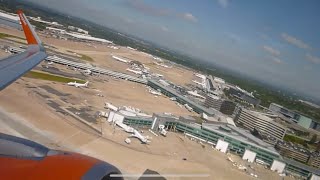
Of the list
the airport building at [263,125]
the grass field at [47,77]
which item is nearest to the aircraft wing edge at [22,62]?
the grass field at [47,77]

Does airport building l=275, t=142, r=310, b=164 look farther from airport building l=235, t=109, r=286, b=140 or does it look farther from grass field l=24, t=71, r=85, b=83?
grass field l=24, t=71, r=85, b=83

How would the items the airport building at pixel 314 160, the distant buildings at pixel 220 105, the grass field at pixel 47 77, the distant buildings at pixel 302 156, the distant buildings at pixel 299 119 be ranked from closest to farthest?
the grass field at pixel 47 77 → the airport building at pixel 314 160 → the distant buildings at pixel 302 156 → the distant buildings at pixel 220 105 → the distant buildings at pixel 299 119

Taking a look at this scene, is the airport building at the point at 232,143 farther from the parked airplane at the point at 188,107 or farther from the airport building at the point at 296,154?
the parked airplane at the point at 188,107

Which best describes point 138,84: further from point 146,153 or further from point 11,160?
point 11,160

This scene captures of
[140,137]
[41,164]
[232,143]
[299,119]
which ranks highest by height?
[41,164]

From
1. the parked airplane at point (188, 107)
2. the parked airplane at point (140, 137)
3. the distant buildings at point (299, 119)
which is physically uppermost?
the distant buildings at point (299, 119)

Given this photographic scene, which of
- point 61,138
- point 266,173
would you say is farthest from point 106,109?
point 266,173

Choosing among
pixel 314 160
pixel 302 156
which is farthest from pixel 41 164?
pixel 314 160

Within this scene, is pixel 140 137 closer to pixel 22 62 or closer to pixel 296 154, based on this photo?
pixel 22 62

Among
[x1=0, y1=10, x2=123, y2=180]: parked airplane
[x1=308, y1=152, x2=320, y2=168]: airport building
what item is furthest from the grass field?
[x1=0, y1=10, x2=123, y2=180]: parked airplane
